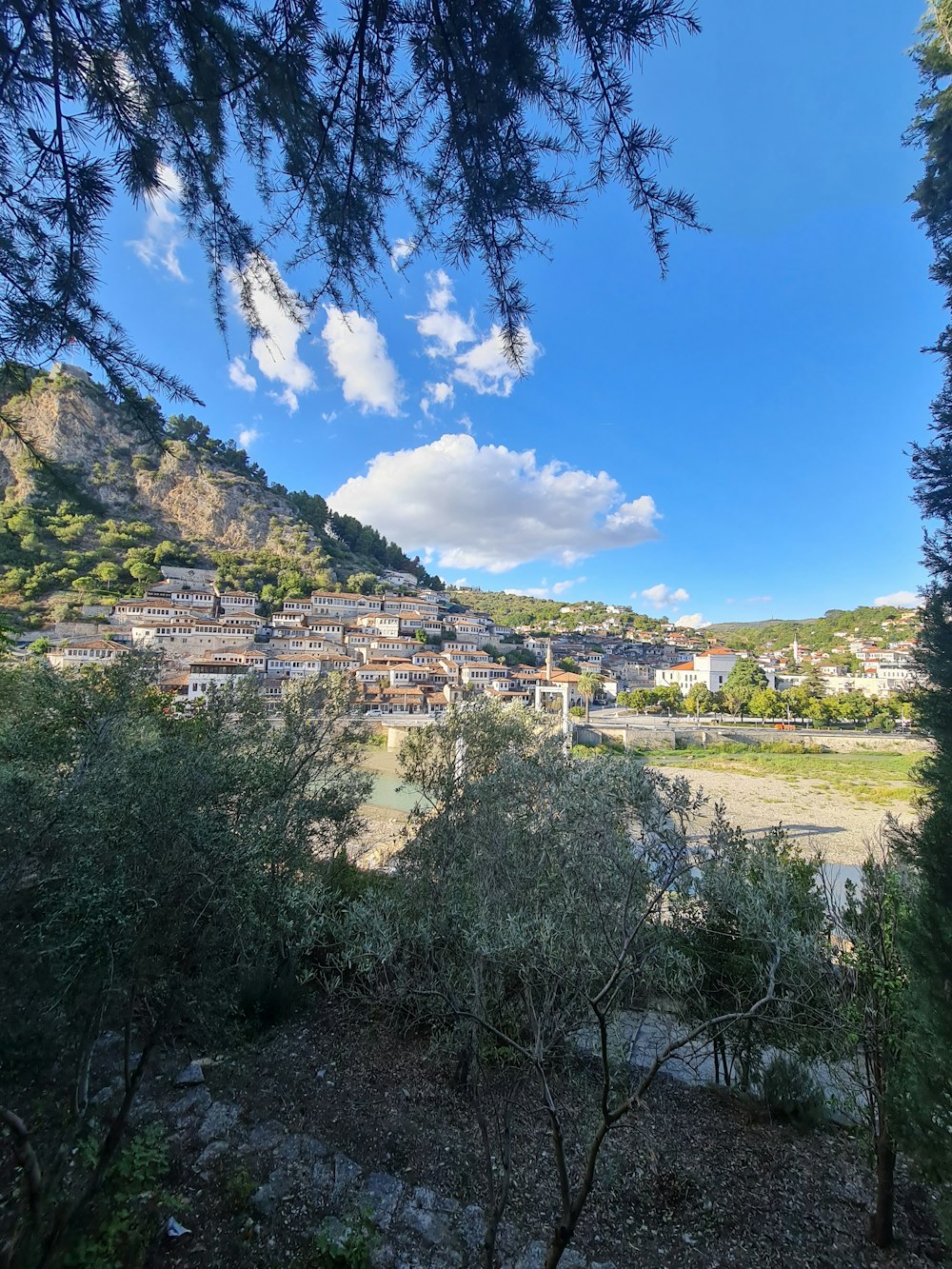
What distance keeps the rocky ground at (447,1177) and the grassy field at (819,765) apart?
88.7 feet

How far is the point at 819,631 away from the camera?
84875 millimetres

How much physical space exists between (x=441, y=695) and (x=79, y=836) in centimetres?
3366

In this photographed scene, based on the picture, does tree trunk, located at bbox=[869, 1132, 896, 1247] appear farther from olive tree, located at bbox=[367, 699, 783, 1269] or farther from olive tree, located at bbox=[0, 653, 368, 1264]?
olive tree, located at bbox=[0, 653, 368, 1264]

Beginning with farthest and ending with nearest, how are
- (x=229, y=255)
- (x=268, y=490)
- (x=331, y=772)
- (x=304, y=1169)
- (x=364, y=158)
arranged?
(x=268, y=490) → (x=331, y=772) → (x=304, y=1169) → (x=229, y=255) → (x=364, y=158)

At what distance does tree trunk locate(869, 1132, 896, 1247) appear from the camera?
319 centimetres

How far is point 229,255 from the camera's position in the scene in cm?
209

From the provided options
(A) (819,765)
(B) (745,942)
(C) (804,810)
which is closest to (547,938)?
(B) (745,942)

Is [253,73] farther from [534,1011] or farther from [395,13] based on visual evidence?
[534,1011]

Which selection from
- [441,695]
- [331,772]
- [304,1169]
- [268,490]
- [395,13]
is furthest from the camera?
[268,490]

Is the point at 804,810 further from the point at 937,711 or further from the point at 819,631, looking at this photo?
the point at 819,631

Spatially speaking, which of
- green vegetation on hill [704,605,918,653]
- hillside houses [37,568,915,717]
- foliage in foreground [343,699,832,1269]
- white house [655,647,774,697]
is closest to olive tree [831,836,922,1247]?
foliage in foreground [343,699,832,1269]

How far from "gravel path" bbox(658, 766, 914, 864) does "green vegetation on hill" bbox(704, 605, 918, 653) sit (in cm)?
4668

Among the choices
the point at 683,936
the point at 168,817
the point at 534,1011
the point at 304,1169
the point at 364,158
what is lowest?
the point at 304,1169

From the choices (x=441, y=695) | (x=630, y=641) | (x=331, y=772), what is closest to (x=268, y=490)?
(x=441, y=695)
